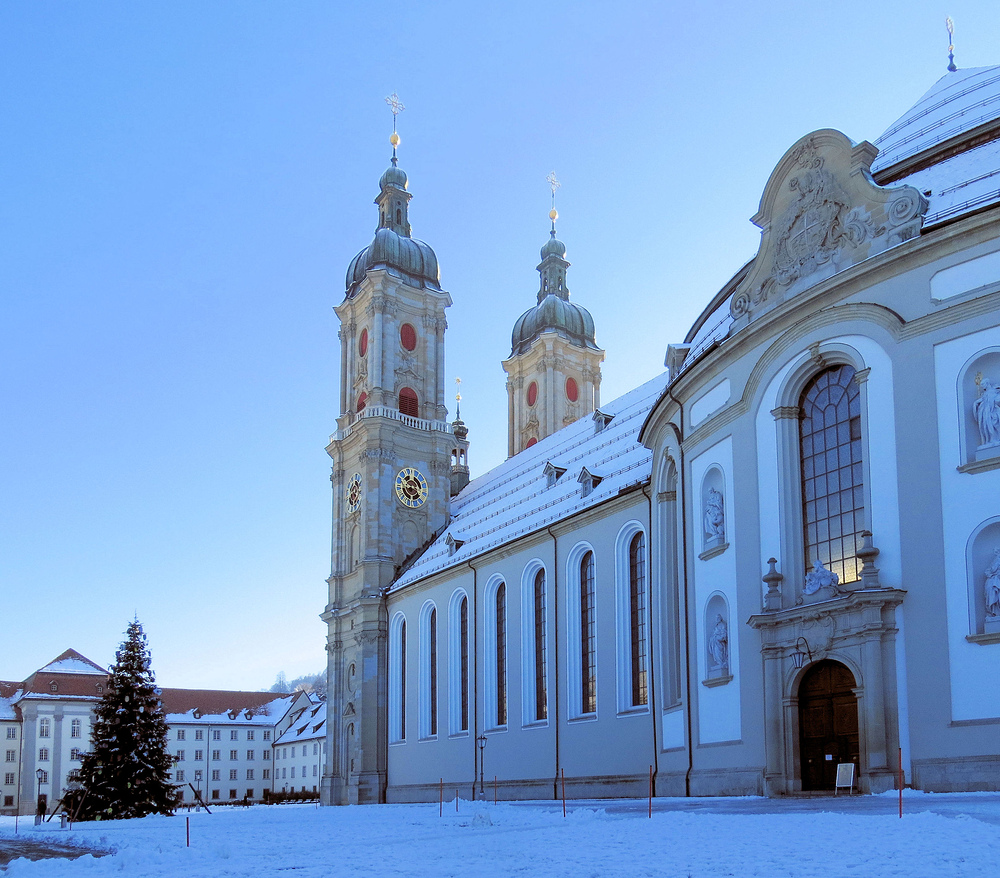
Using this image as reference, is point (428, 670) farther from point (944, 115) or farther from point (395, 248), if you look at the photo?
point (944, 115)

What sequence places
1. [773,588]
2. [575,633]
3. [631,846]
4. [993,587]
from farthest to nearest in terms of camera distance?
[575,633], [773,588], [993,587], [631,846]

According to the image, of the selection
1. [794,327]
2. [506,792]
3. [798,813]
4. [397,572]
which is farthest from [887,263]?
[397,572]

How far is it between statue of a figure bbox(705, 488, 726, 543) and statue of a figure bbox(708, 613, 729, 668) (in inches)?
77.0

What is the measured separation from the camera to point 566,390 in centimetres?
6981

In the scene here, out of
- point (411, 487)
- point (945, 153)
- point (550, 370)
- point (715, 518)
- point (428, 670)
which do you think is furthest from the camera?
point (550, 370)

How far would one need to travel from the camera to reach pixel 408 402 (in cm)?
6144

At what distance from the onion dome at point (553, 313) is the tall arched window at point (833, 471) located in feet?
150

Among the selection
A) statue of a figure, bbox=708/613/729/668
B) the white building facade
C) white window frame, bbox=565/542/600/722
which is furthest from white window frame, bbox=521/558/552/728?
the white building facade

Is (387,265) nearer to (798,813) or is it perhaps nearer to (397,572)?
(397,572)

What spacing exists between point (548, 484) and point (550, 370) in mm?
21495

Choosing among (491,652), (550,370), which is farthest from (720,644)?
(550,370)

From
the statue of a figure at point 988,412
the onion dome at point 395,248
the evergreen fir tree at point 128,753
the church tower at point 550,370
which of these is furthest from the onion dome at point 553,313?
the statue of a figure at point 988,412

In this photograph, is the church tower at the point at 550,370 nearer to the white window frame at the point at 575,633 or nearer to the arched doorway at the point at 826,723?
the white window frame at the point at 575,633

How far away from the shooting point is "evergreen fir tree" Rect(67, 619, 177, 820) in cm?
3869
